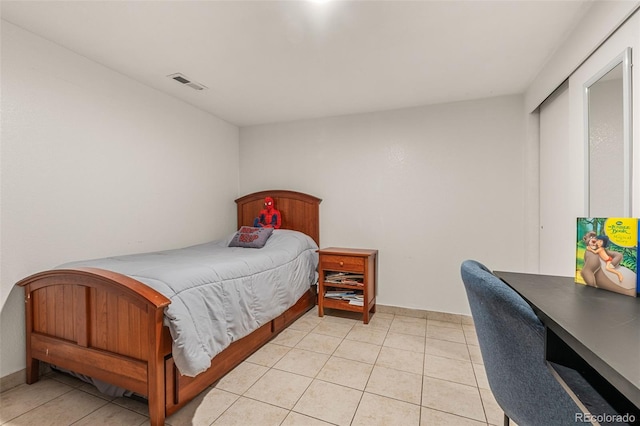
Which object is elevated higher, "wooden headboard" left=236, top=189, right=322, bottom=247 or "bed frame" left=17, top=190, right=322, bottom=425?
"wooden headboard" left=236, top=189, right=322, bottom=247

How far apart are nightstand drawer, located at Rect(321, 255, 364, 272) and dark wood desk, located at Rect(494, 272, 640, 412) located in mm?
1792

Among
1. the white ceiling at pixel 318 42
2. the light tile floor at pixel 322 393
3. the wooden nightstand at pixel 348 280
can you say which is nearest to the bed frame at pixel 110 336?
the light tile floor at pixel 322 393

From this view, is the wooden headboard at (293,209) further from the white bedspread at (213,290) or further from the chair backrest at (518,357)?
the chair backrest at (518,357)

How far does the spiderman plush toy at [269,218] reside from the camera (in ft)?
11.7

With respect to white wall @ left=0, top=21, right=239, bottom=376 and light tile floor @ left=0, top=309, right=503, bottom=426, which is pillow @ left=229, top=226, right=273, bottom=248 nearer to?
white wall @ left=0, top=21, right=239, bottom=376

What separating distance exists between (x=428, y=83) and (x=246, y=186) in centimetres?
263

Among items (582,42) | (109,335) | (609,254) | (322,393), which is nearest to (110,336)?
(109,335)

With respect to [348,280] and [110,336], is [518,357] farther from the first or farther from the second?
[348,280]

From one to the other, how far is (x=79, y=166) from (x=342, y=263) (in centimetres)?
245

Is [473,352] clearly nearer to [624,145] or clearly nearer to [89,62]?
[624,145]

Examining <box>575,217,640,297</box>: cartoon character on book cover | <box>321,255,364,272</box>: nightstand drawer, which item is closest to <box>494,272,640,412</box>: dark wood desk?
<box>575,217,640,297</box>: cartoon character on book cover

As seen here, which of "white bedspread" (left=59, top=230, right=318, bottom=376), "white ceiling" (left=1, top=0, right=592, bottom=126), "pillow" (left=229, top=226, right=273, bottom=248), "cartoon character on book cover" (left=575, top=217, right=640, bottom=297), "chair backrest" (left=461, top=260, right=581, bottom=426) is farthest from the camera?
"pillow" (left=229, top=226, right=273, bottom=248)

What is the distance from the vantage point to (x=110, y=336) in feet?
5.26

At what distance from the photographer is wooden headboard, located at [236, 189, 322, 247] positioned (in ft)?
11.6
